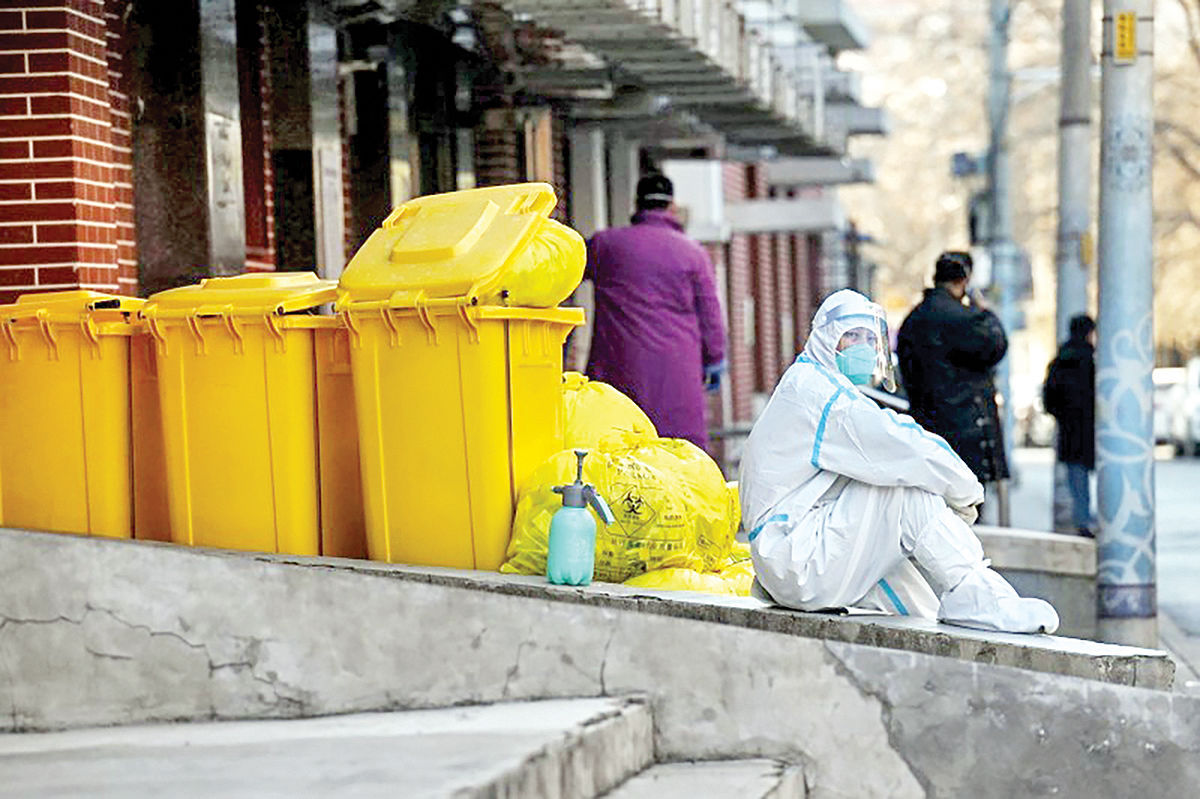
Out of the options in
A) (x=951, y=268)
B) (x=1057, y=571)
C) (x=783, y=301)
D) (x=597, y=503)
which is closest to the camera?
(x=597, y=503)

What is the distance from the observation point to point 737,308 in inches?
1153

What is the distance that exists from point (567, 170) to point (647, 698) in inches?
490

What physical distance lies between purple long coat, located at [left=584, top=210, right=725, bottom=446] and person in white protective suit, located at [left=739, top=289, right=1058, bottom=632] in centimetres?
400

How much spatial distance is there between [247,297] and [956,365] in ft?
16.7

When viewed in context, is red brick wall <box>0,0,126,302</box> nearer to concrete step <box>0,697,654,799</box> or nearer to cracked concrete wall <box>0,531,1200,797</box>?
cracked concrete wall <box>0,531,1200,797</box>

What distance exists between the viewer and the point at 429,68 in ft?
50.5

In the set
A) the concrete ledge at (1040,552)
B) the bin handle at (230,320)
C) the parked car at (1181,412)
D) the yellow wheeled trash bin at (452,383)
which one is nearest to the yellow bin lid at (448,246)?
the yellow wheeled trash bin at (452,383)

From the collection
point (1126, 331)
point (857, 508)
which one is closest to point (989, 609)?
point (857, 508)

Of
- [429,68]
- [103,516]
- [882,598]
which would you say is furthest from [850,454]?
[429,68]

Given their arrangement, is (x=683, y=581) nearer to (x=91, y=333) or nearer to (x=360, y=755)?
(x=360, y=755)

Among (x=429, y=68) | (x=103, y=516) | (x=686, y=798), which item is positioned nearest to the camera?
(x=686, y=798)

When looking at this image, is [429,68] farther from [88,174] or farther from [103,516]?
[103,516]

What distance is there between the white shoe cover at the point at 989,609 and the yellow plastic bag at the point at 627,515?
98 centimetres

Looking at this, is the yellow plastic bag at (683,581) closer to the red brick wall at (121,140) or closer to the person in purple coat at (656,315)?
the red brick wall at (121,140)
